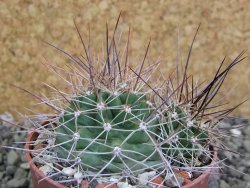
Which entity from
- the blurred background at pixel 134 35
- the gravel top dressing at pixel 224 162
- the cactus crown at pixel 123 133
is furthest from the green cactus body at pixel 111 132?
the blurred background at pixel 134 35

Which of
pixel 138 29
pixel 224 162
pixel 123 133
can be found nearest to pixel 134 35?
pixel 138 29

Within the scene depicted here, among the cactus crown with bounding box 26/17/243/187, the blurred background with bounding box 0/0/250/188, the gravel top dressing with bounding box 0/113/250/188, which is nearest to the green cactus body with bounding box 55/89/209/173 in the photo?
the cactus crown with bounding box 26/17/243/187

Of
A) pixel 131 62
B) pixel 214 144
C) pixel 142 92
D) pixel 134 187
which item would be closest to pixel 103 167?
pixel 134 187

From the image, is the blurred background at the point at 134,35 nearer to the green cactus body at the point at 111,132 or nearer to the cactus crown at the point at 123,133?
the cactus crown at the point at 123,133

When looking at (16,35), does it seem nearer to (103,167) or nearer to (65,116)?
(65,116)

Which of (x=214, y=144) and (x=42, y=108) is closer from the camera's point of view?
(x=214, y=144)

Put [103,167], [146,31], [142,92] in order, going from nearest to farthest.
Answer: [103,167] → [142,92] → [146,31]
